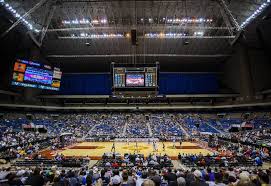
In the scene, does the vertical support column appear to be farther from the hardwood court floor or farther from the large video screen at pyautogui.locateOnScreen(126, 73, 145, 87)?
the large video screen at pyautogui.locateOnScreen(126, 73, 145, 87)

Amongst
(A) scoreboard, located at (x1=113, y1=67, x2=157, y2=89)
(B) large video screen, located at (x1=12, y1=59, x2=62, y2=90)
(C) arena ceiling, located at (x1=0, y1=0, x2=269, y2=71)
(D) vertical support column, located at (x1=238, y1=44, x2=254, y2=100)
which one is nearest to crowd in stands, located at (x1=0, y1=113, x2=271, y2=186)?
(D) vertical support column, located at (x1=238, y1=44, x2=254, y2=100)

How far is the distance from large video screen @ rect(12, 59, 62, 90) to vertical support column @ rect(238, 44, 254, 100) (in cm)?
3473

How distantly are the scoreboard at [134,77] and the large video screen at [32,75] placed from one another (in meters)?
14.6

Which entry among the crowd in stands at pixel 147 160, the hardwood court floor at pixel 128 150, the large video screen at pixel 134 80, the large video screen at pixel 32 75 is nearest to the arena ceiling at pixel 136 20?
the large video screen at pixel 32 75

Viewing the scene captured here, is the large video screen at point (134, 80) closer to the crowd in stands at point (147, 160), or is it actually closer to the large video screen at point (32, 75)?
the crowd in stands at point (147, 160)

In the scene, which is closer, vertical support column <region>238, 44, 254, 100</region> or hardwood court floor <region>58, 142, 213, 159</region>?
hardwood court floor <region>58, 142, 213, 159</region>

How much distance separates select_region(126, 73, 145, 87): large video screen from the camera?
81.9 ft

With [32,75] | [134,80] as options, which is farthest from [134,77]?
[32,75]

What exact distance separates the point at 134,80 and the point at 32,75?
1661 cm

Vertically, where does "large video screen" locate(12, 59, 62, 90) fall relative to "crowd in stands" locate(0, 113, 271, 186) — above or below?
above

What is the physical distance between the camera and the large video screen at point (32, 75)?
31938mm

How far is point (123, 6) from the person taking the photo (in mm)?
31797

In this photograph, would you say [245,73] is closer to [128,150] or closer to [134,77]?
[128,150]

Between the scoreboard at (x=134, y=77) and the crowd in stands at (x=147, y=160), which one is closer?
the crowd in stands at (x=147, y=160)
